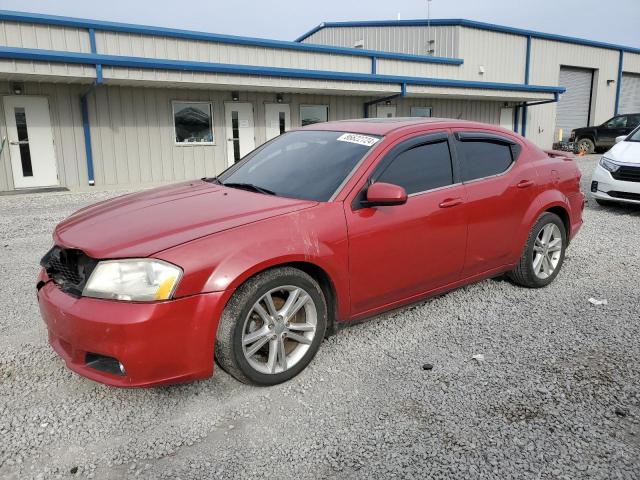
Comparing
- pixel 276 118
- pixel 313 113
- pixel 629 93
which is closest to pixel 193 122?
pixel 276 118

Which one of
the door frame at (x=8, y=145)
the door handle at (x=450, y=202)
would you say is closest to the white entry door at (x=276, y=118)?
the door frame at (x=8, y=145)

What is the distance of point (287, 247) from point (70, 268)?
1245 millimetres

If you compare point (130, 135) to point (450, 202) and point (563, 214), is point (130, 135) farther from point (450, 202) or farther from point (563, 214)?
point (450, 202)

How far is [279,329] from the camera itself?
3002 mm

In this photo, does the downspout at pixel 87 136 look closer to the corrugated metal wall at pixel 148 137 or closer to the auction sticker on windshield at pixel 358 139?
the corrugated metal wall at pixel 148 137

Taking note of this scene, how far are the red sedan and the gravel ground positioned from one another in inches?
11.2

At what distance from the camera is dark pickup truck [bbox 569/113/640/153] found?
21.3 meters

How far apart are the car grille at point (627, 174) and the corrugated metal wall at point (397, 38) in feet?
54.2

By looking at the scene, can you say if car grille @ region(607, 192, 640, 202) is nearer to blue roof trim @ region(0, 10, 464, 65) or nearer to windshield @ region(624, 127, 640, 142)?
windshield @ region(624, 127, 640, 142)

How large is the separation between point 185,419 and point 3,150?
1288 centimetres

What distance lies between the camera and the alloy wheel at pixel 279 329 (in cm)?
292

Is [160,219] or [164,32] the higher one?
[164,32]

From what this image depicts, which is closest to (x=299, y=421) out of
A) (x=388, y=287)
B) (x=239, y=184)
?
(x=388, y=287)

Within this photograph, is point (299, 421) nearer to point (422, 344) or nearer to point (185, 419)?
point (185, 419)
